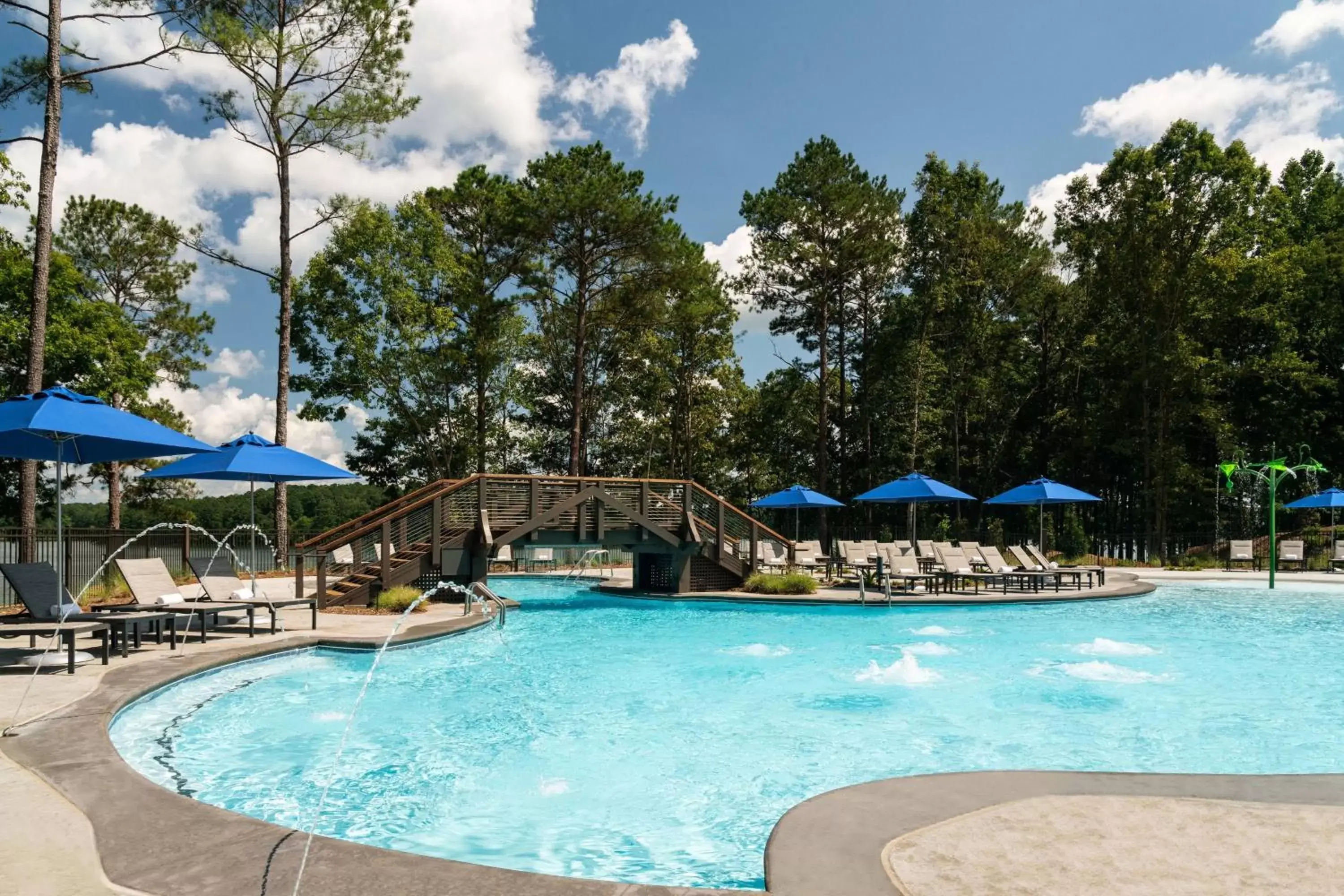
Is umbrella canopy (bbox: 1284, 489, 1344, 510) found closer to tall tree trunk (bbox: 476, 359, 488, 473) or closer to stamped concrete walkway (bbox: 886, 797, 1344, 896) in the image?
stamped concrete walkway (bbox: 886, 797, 1344, 896)

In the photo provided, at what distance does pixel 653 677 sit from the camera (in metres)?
10.1

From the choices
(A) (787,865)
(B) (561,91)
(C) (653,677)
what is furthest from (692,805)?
(B) (561,91)

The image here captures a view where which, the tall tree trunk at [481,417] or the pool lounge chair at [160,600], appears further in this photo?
the tall tree trunk at [481,417]

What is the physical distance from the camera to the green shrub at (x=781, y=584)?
712 inches

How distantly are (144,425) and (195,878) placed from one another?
8180 millimetres

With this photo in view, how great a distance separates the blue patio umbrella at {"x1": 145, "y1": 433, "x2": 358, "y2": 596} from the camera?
13.2m

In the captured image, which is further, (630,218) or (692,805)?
(630,218)

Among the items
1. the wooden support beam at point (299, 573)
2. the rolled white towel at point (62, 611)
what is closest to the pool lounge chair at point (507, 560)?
the wooden support beam at point (299, 573)

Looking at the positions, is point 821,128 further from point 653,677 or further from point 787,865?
point 787,865

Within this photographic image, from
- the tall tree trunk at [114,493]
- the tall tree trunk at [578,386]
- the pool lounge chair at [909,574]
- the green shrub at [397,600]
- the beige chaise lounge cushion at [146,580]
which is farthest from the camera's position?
the tall tree trunk at [114,493]

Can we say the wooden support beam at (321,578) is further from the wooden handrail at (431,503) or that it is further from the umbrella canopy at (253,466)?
the umbrella canopy at (253,466)

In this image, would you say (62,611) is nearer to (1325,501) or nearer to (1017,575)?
(1017,575)

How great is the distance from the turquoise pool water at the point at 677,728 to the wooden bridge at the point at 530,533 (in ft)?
10.6

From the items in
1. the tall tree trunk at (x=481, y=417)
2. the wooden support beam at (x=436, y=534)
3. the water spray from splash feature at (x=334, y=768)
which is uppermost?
the tall tree trunk at (x=481, y=417)
